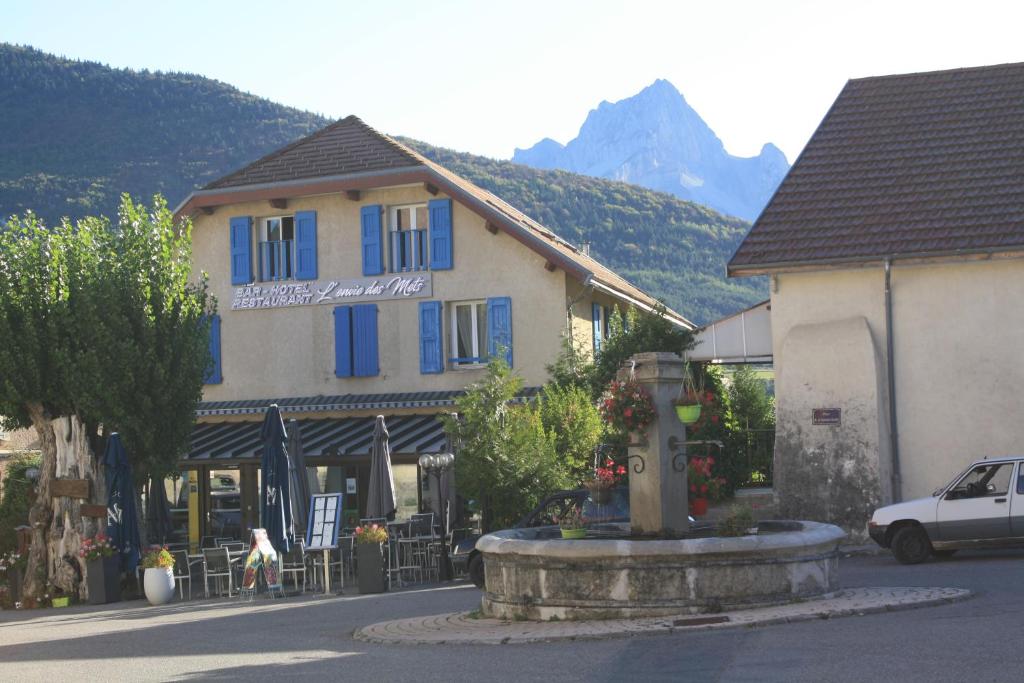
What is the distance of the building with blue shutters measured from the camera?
28.2 metres

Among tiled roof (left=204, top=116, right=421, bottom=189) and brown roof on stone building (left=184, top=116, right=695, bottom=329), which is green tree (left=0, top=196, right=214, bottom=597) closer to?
brown roof on stone building (left=184, top=116, right=695, bottom=329)

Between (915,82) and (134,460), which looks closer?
(134,460)

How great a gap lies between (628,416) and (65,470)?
11577 mm

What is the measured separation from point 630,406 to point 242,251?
18.8 meters

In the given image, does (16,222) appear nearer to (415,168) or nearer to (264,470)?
(264,470)

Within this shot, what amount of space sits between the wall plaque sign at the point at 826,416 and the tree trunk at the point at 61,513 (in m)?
11.7

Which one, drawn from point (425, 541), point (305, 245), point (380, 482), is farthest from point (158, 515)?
point (305, 245)

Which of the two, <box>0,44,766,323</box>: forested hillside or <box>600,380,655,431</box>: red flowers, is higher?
<box>0,44,766,323</box>: forested hillside

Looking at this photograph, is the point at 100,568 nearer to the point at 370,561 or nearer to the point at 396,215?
the point at 370,561

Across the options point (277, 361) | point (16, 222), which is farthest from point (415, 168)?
point (16, 222)

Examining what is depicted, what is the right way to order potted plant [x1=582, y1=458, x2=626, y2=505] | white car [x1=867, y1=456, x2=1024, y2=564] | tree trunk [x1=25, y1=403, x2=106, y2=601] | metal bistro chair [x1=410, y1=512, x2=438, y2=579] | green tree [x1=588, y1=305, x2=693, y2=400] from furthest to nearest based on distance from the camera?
green tree [x1=588, y1=305, x2=693, y2=400], metal bistro chair [x1=410, y1=512, x2=438, y2=579], tree trunk [x1=25, y1=403, x2=106, y2=601], white car [x1=867, y1=456, x2=1024, y2=564], potted plant [x1=582, y1=458, x2=626, y2=505]

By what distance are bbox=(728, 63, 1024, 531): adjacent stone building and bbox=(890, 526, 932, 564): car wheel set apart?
112 inches

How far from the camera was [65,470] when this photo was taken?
21.5 meters

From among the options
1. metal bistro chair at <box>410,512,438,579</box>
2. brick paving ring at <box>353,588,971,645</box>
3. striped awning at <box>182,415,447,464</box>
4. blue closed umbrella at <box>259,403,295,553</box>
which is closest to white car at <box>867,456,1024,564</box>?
brick paving ring at <box>353,588,971,645</box>
